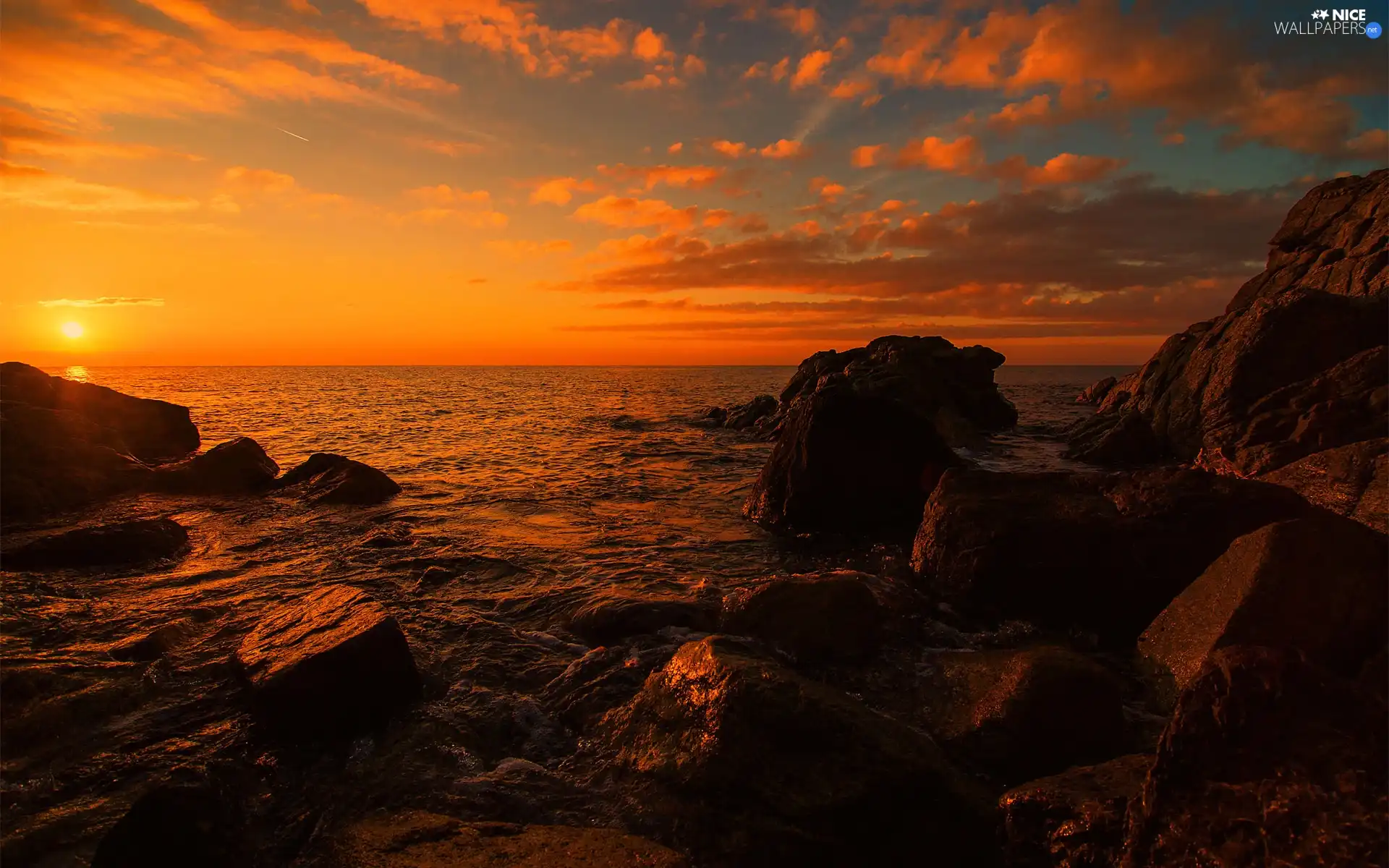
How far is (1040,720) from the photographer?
5066 mm

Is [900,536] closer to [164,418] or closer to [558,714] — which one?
[558,714]

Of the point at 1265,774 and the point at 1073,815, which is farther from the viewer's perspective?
the point at 1073,815

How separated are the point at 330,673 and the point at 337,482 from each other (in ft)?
38.6

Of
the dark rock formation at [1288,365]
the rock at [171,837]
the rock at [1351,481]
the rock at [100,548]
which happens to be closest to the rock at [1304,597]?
the rock at [1351,481]

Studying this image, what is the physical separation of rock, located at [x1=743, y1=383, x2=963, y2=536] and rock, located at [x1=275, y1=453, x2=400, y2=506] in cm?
1036

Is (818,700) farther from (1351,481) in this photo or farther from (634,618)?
(1351,481)

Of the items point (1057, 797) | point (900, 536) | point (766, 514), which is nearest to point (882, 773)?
point (1057, 797)

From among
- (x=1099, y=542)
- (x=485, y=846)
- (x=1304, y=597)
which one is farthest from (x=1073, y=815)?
(x=1099, y=542)

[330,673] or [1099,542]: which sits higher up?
[1099,542]

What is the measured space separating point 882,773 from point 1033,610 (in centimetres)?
484

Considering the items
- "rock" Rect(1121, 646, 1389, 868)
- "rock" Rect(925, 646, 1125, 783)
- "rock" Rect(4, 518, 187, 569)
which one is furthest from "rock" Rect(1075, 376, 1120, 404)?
"rock" Rect(4, 518, 187, 569)

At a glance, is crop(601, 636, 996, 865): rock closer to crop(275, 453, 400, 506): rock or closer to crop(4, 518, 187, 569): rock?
crop(4, 518, 187, 569): rock

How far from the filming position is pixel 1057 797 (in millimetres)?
4113

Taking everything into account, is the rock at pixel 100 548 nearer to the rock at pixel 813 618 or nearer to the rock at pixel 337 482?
the rock at pixel 337 482
